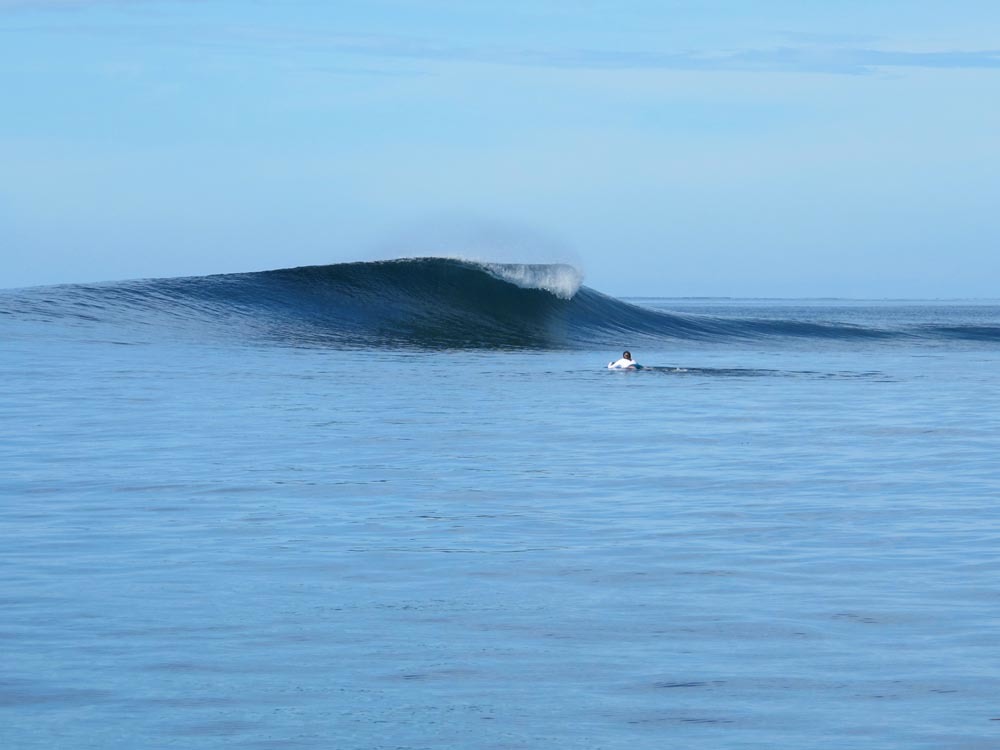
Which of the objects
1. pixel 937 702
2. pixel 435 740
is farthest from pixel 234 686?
pixel 937 702

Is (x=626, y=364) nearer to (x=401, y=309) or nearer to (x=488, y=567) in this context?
(x=401, y=309)

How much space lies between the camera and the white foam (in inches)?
1458


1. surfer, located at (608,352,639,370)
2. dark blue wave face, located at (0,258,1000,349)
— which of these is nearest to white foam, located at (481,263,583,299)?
dark blue wave face, located at (0,258,1000,349)

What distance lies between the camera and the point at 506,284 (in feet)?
120

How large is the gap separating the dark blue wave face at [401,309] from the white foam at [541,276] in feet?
0.14

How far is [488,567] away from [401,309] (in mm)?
26409

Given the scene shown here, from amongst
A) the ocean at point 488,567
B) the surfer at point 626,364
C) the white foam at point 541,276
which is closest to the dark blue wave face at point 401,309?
the white foam at point 541,276

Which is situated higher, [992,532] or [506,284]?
[506,284]

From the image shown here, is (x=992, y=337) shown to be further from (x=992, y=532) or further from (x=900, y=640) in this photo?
(x=900, y=640)

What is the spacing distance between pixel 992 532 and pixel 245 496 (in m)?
4.80

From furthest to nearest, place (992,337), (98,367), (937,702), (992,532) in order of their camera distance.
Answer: (992,337) < (98,367) < (992,532) < (937,702)

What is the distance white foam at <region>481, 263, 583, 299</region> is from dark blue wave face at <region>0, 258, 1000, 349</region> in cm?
4

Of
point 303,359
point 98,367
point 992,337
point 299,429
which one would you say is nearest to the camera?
point 299,429

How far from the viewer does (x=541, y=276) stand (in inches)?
1475
